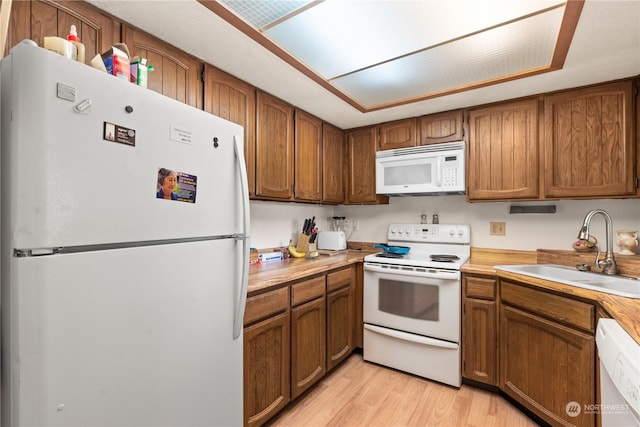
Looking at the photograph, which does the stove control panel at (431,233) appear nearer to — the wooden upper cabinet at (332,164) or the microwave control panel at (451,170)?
the microwave control panel at (451,170)

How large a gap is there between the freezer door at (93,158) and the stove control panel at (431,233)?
7.00ft

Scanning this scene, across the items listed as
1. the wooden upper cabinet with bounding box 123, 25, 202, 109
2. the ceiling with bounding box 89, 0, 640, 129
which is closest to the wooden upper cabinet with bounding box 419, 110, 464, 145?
the ceiling with bounding box 89, 0, 640, 129

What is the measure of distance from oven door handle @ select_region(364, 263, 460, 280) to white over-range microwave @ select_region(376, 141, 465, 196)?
0.68m

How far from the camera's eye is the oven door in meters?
2.12

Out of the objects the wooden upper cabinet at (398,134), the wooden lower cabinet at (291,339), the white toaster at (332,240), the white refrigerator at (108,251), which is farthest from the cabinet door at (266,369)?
the wooden upper cabinet at (398,134)

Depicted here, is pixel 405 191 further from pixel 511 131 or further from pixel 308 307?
pixel 308 307

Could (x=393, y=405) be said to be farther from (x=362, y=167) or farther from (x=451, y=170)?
(x=362, y=167)

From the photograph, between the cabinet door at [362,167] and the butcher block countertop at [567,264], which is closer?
the butcher block countertop at [567,264]

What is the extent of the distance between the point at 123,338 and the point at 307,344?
1289 millimetres

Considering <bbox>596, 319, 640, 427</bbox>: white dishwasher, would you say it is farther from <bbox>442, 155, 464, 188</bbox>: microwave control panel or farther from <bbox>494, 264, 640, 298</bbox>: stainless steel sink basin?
<bbox>442, 155, 464, 188</bbox>: microwave control panel

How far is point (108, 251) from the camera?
86 centimetres

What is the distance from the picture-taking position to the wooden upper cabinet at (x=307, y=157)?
7.99 ft

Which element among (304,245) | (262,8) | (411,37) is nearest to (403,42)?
(411,37)

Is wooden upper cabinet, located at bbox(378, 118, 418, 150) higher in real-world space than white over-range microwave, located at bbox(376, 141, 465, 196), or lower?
higher
